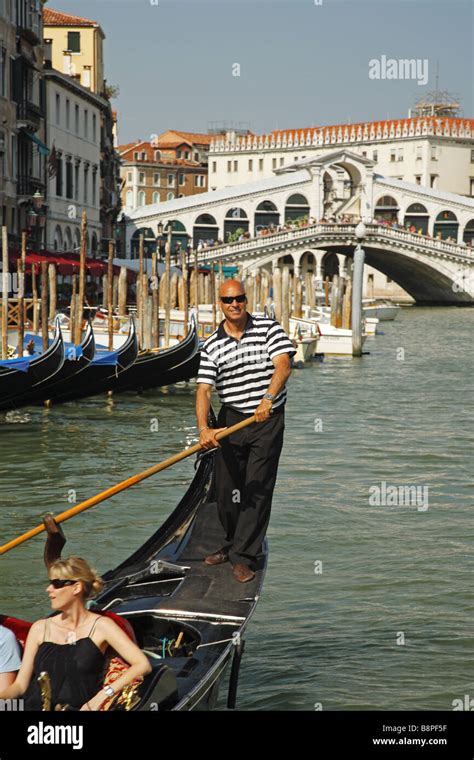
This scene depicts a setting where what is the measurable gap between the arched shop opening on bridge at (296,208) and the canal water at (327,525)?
27.6 meters

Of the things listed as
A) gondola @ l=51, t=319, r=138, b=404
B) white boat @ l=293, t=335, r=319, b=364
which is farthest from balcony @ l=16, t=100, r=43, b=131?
gondola @ l=51, t=319, r=138, b=404

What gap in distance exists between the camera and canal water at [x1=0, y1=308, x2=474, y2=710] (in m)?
4.07

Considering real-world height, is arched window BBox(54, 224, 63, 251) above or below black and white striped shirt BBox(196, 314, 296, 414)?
above

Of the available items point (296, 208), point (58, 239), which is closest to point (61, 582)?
point (58, 239)

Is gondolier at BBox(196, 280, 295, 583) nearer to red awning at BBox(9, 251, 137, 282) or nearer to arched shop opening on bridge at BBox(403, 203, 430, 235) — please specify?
red awning at BBox(9, 251, 137, 282)

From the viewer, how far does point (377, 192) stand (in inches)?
1523

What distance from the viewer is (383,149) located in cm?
4416

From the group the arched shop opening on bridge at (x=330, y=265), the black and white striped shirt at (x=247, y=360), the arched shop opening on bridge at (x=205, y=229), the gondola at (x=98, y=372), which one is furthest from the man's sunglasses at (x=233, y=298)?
the arched shop opening on bridge at (x=330, y=265)

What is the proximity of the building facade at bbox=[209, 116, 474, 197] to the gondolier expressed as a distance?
1482 inches
